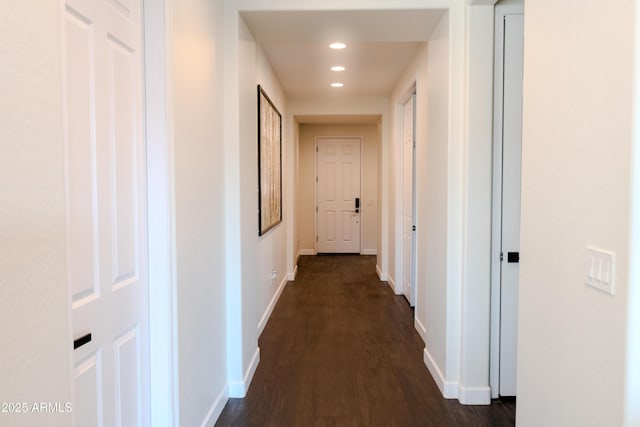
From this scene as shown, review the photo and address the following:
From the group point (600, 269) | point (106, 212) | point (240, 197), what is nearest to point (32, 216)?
point (106, 212)

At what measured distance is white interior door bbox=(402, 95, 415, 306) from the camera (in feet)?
15.9

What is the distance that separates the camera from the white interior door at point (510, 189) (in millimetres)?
2645

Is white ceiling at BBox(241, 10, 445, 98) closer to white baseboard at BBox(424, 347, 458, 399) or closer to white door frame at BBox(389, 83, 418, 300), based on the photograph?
white door frame at BBox(389, 83, 418, 300)

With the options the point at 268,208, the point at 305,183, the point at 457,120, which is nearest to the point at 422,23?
the point at 457,120

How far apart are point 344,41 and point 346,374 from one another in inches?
95.7

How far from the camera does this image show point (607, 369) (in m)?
1.21

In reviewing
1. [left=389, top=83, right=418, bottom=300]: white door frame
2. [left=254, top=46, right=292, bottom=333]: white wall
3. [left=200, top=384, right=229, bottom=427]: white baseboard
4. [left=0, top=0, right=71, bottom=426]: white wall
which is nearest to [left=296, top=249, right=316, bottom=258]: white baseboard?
[left=254, top=46, right=292, bottom=333]: white wall

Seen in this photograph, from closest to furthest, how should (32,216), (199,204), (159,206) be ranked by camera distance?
(32,216) < (159,206) < (199,204)

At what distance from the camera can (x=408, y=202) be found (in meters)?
5.12

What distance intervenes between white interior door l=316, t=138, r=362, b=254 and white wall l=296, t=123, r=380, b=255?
0.39ft

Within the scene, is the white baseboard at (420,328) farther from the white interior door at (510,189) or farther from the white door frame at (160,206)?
the white door frame at (160,206)

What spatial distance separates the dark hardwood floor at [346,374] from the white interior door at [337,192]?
349 centimetres

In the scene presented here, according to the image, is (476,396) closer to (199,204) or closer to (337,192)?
(199,204)

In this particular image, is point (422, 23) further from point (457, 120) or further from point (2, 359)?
point (2, 359)
